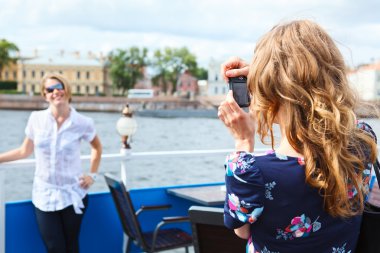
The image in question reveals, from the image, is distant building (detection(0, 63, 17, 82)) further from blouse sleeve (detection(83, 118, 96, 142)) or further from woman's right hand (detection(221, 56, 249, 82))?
woman's right hand (detection(221, 56, 249, 82))

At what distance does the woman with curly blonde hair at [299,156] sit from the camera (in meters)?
1.11

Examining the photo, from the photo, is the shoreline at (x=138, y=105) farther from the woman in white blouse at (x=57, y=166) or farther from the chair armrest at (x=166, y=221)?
the woman in white blouse at (x=57, y=166)

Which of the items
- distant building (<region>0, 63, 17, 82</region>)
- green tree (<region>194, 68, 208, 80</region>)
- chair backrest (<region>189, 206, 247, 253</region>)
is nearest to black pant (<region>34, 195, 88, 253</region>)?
chair backrest (<region>189, 206, 247, 253</region>)

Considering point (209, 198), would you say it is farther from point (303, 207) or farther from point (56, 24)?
point (56, 24)

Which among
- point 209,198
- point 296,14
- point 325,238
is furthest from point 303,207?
point 209,198

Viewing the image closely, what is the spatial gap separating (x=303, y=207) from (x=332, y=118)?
207 millimetres

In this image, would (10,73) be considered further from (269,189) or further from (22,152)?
(269,189)

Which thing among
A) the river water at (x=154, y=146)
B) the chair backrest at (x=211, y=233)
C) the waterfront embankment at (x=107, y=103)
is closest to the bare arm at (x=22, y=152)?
the chair backrest at (x=211, y=233)

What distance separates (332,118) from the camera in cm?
110

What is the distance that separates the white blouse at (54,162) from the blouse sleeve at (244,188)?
211 centimetres

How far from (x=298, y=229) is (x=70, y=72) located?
8503 cm

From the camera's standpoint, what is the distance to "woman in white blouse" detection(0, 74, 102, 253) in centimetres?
307

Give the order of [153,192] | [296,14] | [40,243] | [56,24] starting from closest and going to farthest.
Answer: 1. [296,14]
2. [40,243]
3. [153,192]
4. [56,24]

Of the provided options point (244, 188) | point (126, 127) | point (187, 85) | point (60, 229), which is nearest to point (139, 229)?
point (60, 229)
